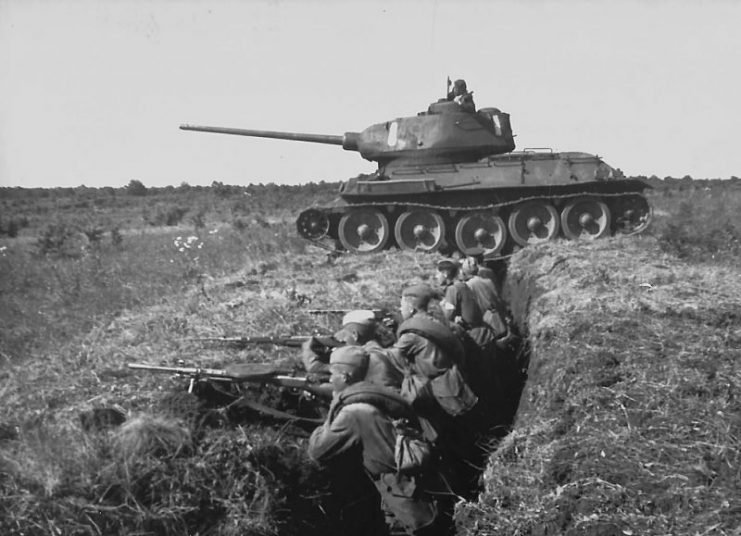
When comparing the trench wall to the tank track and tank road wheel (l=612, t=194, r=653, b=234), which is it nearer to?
the tank track

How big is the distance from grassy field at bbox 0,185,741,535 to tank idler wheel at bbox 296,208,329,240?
17.6ft

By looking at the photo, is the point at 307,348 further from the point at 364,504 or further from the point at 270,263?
the point at 270,263

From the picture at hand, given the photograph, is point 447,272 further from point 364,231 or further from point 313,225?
point 313,225

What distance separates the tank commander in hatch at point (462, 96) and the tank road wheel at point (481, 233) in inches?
88.8

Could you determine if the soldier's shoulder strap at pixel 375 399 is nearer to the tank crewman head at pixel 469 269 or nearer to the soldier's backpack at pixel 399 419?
the soldier's backpack at pixel 399 419

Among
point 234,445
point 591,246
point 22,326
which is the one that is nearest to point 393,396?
point 234,445

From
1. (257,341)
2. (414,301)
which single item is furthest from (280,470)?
(414,301)

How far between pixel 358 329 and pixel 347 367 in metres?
0.72

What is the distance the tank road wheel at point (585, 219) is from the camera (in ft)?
47.9

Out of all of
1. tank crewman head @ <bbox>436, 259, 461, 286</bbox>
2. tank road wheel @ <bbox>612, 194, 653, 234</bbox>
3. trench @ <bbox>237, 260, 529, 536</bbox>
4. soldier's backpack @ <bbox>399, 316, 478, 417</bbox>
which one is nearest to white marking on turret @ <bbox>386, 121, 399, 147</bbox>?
tank road wheel @ <bbox>612, 194, 653, 234</bbox>

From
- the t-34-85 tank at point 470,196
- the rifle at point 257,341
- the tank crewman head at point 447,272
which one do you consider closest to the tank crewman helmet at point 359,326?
the rifle at point 257,341

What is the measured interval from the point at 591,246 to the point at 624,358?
7521 millimetres

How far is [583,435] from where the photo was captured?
436 cm

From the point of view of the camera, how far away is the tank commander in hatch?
15.4 metres
